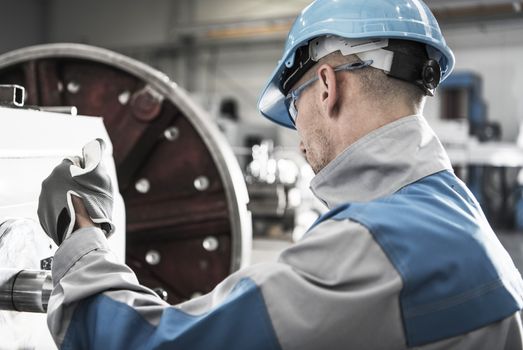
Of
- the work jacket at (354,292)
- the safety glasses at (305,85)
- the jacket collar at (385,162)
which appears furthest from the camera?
the safety glasses at (305,85)

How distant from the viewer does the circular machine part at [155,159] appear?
66.3 inches

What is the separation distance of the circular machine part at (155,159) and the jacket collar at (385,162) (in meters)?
0.81

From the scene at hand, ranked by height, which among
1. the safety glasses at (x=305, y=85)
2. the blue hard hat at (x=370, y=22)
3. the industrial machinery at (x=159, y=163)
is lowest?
the industrial machinery at (x=159, y=163)

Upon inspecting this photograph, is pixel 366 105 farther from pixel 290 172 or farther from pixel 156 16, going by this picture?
pixel 156 16

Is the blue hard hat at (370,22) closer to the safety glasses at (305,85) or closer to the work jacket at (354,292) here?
the safety glasses at (305,85)

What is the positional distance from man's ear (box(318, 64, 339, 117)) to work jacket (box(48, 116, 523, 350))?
15 centimetres

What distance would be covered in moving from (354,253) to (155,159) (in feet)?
3.78

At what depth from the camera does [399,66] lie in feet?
3.04

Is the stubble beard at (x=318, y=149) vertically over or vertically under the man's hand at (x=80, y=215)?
over

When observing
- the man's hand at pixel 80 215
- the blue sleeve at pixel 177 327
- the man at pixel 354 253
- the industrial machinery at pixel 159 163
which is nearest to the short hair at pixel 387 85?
the man at pixel 354 253

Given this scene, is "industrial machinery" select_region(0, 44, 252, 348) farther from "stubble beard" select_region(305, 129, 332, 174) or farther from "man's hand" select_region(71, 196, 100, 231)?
"man's hand" select_region(71, 196, 100, 231)

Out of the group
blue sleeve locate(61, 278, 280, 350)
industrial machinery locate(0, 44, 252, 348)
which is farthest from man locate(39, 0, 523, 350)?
industrial machinery locate(0, 44, 252, 348)

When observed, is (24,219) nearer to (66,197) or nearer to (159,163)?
(66,197)

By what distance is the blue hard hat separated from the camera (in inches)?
36.8
